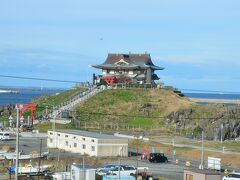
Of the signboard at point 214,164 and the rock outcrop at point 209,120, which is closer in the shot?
the signboard at point 214,164

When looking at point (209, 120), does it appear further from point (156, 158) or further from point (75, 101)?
point (156, 158)

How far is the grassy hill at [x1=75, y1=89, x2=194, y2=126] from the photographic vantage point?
10262cm

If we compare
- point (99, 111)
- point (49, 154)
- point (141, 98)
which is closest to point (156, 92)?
point (141, 98)

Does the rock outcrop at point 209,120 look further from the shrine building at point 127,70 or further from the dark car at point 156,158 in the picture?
the dark car at point 156,158

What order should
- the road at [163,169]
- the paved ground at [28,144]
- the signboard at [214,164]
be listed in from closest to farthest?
1. the road at [163,169]
2. the signboard at [214,164]
3. the paved ground at [28,144]

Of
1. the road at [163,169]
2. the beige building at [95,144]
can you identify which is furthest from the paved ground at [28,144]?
the road at [163,169]

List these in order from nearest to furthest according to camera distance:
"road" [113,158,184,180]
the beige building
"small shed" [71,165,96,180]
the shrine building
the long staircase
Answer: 1. "small shed" [71,165,96,180]
2. "road" [113,158,184,180]
3. the beige building
4. the long staircase
5. the shrine building

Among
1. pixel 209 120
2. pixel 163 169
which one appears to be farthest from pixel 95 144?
pixel 209 120

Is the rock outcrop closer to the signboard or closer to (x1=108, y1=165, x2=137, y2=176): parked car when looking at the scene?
the signboard

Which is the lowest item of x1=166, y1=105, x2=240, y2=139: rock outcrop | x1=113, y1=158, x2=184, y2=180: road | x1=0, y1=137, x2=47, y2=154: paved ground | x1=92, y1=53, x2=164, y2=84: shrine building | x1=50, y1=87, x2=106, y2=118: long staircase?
x1=113, y1=158, x2=184, y2=180: road

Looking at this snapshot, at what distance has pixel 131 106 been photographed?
106250 mm

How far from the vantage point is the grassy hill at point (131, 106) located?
337ft

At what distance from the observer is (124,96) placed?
109125mm

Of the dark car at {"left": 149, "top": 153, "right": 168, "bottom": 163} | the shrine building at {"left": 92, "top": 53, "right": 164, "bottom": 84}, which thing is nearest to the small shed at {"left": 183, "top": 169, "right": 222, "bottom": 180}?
the dark car at {"left": 149, "top": 153, "right": 168, "bottom": 163}
